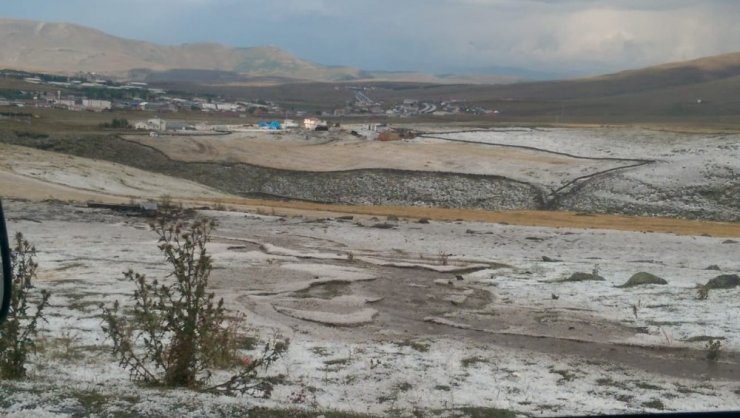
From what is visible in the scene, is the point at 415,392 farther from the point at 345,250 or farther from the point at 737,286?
the point at 345,250

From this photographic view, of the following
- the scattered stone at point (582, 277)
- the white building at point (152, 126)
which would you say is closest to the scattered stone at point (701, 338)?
the scattered stone at point (582, 277)

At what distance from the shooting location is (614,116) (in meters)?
128

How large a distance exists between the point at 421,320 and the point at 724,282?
576cm

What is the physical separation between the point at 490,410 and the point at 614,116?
410 feet

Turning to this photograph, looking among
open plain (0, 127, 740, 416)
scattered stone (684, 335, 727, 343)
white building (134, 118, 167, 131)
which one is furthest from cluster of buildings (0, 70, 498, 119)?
scattered stone (684, 335, 727, 343)

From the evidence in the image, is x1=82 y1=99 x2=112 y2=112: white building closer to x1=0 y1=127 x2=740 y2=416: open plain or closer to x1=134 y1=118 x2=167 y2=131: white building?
x1=134 y1=118 x2=167 y2=131: white building

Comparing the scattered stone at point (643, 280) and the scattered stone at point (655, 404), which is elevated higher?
the scattered stone at point (655, 404)

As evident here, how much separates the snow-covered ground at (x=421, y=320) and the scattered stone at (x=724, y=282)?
1.18 feet

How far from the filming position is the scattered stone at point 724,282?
15.7 m

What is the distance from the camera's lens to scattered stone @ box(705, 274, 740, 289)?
15656mm

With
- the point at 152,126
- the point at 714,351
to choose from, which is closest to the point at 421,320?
the point at 714,351

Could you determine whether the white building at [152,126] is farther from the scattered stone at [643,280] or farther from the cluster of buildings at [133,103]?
the scattered stone at [643,280]

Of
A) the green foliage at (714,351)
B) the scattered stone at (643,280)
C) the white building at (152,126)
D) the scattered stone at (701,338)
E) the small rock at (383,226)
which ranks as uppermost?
the green foliage at (714,351)

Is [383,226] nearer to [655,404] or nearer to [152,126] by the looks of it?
[655,404]
